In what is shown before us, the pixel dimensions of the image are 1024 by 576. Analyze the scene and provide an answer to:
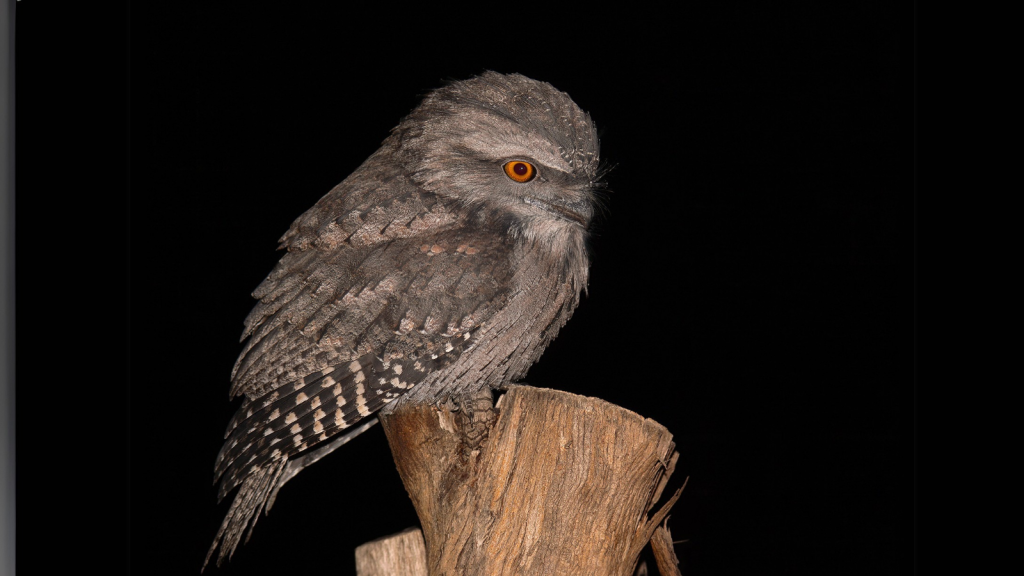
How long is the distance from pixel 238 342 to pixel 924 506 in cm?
229

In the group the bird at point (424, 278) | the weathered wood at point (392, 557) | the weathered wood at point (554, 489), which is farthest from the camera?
the weathered wood at point (392, 557)

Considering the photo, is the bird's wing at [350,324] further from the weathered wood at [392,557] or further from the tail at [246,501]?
the weathered wood at [392,557]

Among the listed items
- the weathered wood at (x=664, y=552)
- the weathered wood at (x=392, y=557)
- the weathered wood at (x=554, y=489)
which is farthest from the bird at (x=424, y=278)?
the weathered wood at (x=664, y=552)

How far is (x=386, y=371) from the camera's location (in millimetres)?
2164

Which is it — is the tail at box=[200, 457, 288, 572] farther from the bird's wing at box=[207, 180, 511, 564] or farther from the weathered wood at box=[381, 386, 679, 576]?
the weathered wood at box=[381, 386, 679, 576]

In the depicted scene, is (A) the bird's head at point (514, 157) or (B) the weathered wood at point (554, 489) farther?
(A) the bird's head at point (514, 157)

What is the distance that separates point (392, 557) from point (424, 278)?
0.86 m

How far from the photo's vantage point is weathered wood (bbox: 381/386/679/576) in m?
2.07

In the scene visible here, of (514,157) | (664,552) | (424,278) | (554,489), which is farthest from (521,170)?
(664,552)

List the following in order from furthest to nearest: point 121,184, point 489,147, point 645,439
→ point 121,184
point 489,147
point 645,439

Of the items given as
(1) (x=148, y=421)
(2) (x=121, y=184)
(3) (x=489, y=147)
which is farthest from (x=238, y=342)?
(3) (x=489, y=147)

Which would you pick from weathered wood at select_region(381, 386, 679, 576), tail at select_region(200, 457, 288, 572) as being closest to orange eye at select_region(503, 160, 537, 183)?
weathered wood at select_region(381, 386, 679, 576)

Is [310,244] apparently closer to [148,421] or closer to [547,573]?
[148,421]

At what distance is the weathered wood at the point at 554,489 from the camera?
6.79 ft
